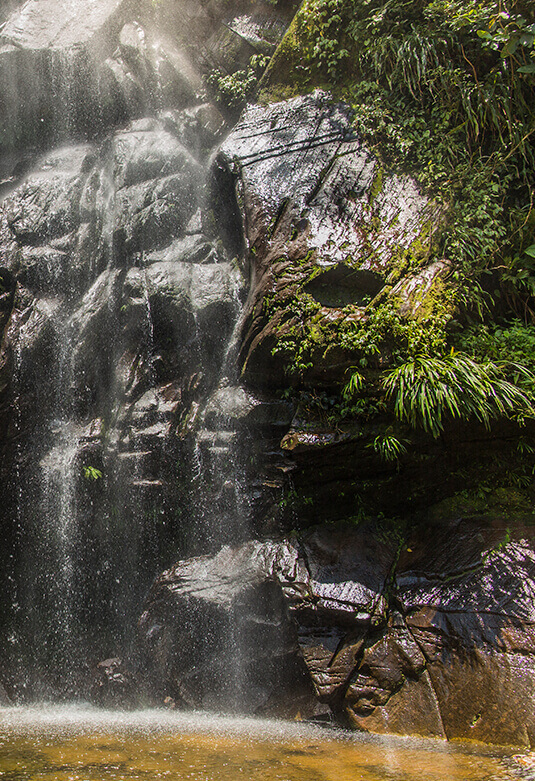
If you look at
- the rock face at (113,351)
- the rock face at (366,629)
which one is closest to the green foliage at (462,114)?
the rock face at (113,351)

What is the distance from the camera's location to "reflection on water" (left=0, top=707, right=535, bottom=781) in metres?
3.10

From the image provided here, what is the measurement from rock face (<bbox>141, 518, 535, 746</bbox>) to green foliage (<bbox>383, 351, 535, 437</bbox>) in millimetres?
1286

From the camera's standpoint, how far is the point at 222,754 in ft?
11.9

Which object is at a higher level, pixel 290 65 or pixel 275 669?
pixel 290 65

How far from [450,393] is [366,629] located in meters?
2.69

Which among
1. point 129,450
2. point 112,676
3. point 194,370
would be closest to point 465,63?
point 194,370

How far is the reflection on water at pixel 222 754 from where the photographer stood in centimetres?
310

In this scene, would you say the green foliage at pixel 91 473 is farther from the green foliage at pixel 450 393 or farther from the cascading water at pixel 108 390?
the green foliage at pixel 450 393

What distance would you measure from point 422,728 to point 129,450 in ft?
15.5

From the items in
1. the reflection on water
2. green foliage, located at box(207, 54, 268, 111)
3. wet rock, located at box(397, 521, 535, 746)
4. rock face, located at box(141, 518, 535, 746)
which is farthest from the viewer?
green foliage, located at box(207, 54, 268, 111)

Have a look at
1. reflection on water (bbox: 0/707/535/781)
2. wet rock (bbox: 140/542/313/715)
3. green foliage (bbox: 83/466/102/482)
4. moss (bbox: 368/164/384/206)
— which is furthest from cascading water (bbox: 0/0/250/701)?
moss (bbox: 368/164/384/206)

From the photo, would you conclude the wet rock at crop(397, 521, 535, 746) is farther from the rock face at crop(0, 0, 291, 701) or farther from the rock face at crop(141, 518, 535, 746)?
the rock face at crop(0, 0, 291, 701)

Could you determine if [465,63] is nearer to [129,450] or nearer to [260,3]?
[260,3]

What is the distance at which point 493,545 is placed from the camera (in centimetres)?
522
